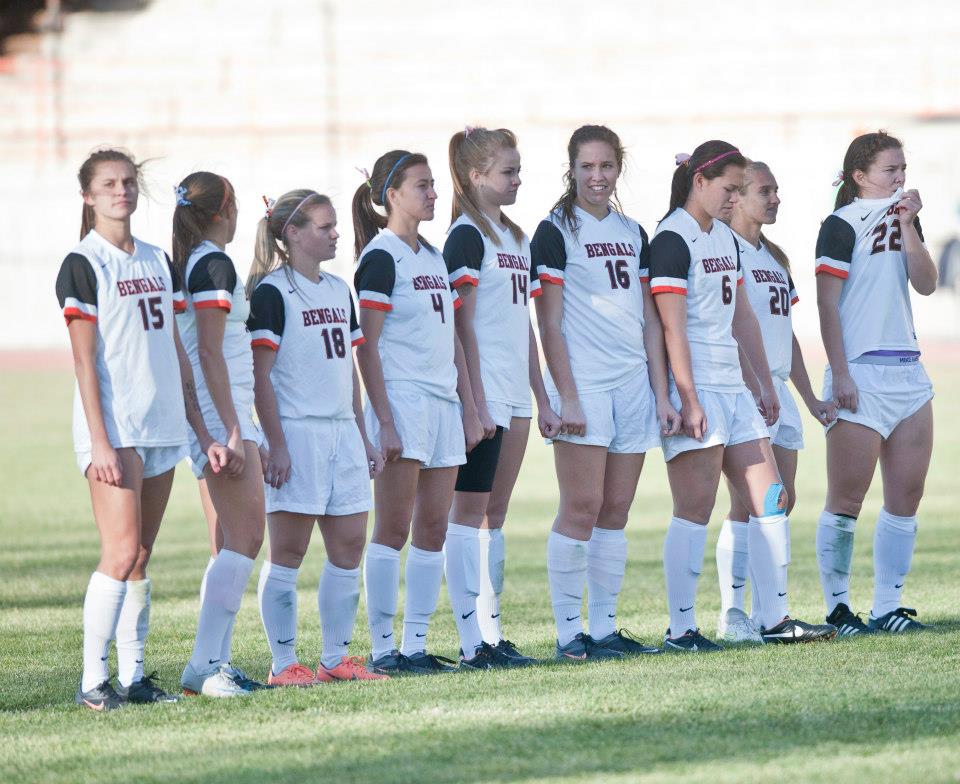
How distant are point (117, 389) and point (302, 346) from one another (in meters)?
0.72

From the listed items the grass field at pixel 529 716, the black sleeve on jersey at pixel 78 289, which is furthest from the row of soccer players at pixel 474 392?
A: the grass field at pixel 529 716

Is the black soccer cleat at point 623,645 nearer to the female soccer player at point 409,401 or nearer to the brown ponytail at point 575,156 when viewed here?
the female soccer player at point 409,401

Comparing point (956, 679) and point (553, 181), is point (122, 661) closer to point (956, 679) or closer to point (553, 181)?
point (956, 679)

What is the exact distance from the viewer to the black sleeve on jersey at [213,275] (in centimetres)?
514

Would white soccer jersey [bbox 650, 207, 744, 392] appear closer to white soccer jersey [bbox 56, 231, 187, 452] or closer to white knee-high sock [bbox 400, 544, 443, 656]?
white knee-high sock [bbox 400, 544, 443, 656]

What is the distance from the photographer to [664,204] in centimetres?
3100

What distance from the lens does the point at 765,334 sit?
255 inches

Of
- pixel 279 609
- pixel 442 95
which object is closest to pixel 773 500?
pixel 279 609

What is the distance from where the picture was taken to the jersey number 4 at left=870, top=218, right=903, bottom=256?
21.1ft

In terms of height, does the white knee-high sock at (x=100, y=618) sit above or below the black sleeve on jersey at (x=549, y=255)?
below

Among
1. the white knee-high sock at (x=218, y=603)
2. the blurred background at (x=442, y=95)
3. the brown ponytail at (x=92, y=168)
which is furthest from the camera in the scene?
the blurred background at (x=442, y=95)

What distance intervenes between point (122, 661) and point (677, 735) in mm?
1963

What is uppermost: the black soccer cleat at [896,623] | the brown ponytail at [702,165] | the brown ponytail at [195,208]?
the brown ponytail at [702,165]

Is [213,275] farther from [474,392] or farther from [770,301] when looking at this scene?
[770,301]
